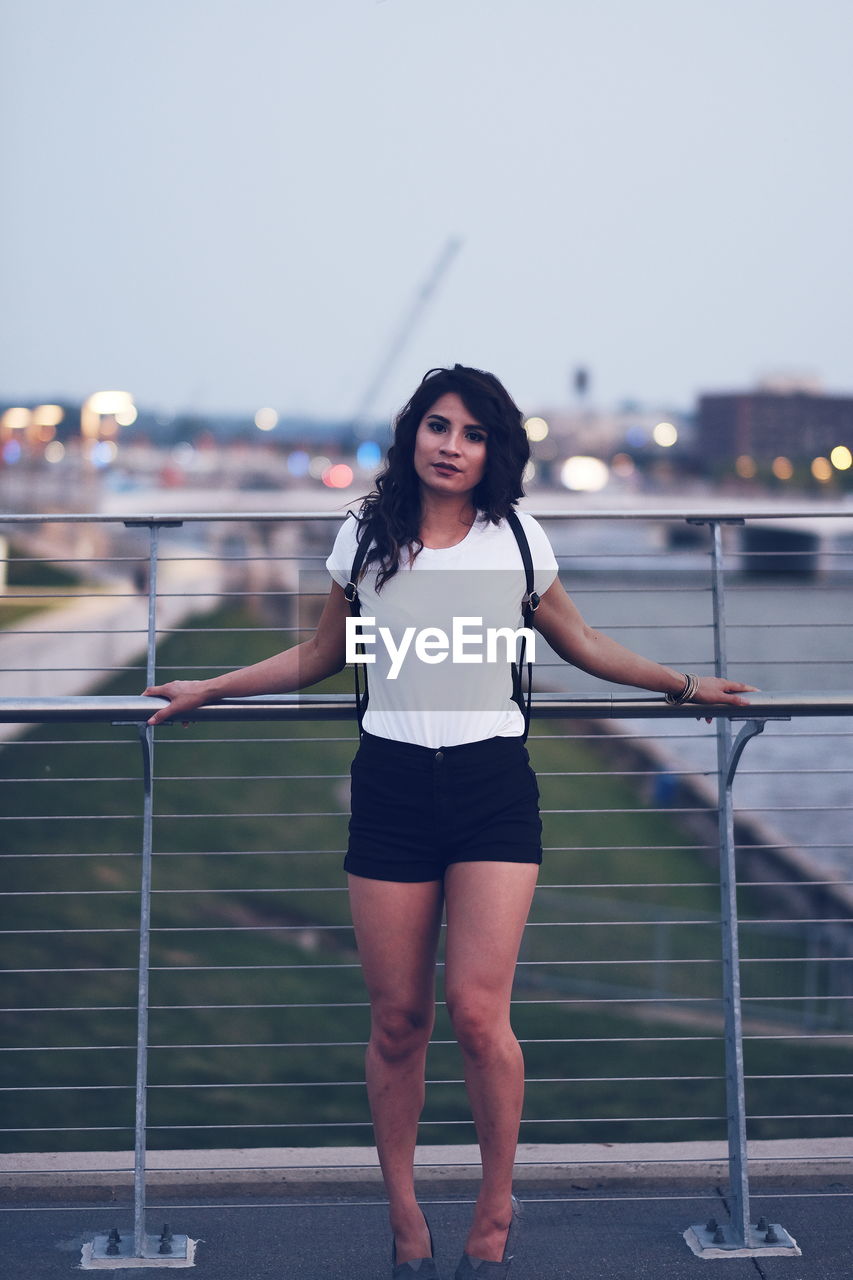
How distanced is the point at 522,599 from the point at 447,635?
0.18 meters

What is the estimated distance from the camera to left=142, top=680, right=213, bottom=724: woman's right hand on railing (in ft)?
9.66

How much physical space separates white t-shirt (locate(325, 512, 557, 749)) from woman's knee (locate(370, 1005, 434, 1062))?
A: 518 millimetres

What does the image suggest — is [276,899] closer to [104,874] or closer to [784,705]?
[104,874]

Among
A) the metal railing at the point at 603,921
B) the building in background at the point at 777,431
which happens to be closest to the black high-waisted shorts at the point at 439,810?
the metal railing at the point at 603,921

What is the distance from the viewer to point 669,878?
33562 millimetres

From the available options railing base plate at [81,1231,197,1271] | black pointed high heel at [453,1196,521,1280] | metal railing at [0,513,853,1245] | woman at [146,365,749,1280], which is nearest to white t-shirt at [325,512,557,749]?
woman at [146,365,749,1280]

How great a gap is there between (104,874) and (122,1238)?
23.8 metres

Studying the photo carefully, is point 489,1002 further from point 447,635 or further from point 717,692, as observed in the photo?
point 717,692

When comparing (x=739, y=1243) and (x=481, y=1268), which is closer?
(x=481, y=1268)

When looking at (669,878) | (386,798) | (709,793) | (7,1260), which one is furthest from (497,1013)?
(669,878)

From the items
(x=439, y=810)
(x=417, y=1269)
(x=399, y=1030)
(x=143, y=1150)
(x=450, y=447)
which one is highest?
(x=450, y=447)

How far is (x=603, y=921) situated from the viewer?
3613 mm

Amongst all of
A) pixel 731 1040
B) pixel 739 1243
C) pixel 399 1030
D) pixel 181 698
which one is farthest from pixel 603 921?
pixel 181 698

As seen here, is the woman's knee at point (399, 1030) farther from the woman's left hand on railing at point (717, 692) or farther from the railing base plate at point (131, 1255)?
the woman's left hand on railing at point (717, 692)
